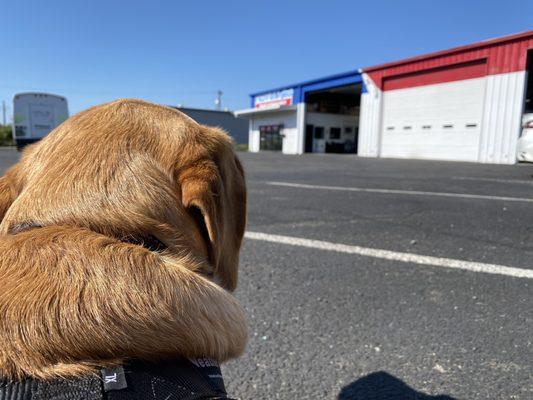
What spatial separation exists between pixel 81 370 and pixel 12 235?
18.6 inches

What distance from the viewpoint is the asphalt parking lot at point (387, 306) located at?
189 centimetres

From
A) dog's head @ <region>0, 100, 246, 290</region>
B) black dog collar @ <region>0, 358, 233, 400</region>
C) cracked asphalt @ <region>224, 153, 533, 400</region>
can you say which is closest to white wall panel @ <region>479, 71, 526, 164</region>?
cracked asphalt @ <region>224, 153, 533, 400</region>

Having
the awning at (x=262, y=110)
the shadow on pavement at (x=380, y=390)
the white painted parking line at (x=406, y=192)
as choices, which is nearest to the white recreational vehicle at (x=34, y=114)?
the awning at (x=262, y=110)

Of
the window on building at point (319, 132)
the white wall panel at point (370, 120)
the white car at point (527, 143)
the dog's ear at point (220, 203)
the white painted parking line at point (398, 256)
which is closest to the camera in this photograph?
the dog's ear at point (220, 203)

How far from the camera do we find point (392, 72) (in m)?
24.1

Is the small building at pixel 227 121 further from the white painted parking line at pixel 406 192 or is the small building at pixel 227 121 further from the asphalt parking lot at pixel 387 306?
the asphalt parking lot at pixel 387 306

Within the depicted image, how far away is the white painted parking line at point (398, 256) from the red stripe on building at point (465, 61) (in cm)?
1812

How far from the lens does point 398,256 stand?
11.4ft

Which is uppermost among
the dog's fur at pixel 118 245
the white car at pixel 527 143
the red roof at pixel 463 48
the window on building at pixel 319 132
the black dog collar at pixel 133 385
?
the red roof at pixel 463 48

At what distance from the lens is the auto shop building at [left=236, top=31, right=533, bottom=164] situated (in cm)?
1816

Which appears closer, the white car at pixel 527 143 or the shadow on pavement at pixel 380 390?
the shadow on pavement at pixel 380 390

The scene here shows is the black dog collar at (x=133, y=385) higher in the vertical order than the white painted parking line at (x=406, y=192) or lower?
higher

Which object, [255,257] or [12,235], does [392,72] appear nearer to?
[255,257]

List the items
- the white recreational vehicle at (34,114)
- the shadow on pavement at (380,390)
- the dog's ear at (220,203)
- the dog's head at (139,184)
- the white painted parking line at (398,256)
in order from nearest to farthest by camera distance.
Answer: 1. the dog's head at (139,184)
2. the dog's ear at (220,203)
3. the shadow on pavement at (380,390)
4. the white painted parking line at (398,256)
5. the white recreational vehicle at (34,114)
